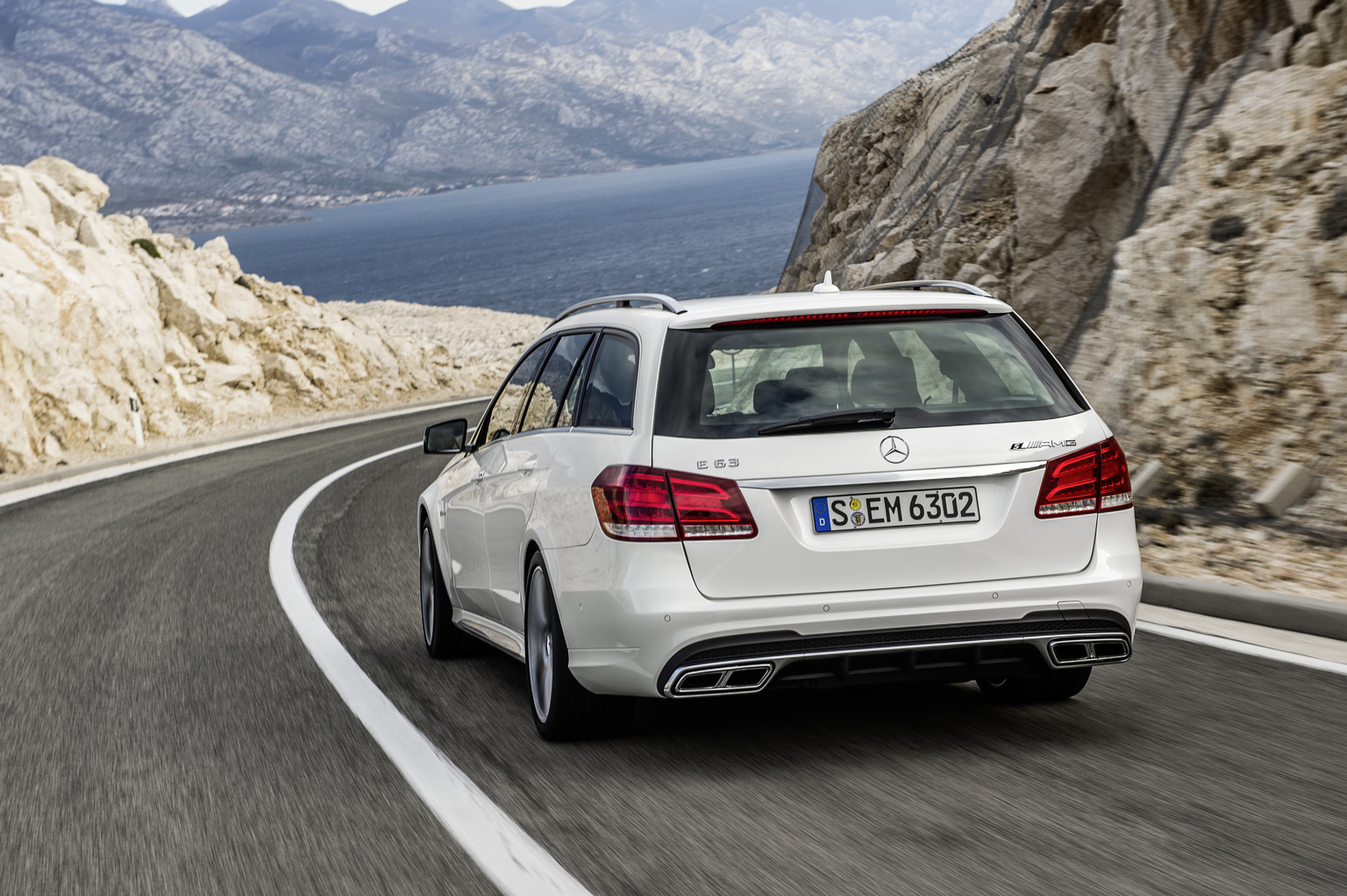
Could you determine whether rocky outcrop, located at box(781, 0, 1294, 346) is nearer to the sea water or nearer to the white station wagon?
the white station wagon

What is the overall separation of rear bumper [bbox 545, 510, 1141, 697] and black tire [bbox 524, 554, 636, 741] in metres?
0.34

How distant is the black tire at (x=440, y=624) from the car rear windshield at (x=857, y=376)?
2.69 m

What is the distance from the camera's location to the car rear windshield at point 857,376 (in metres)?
4.85

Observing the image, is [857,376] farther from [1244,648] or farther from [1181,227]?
[1181,227]

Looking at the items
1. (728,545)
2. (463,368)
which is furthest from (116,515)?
(463,368)

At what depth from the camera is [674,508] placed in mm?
4707

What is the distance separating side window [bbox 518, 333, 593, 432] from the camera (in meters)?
6.00

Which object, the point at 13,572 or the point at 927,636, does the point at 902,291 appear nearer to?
the point at 927,636

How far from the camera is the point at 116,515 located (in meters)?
14.4

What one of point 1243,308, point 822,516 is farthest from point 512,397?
point 1243,308

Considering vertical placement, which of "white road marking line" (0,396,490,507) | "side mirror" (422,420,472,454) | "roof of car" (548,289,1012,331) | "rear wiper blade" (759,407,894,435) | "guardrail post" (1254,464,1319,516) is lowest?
"white road marking line" (0,396,490,507)

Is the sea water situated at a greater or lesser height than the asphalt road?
lesser

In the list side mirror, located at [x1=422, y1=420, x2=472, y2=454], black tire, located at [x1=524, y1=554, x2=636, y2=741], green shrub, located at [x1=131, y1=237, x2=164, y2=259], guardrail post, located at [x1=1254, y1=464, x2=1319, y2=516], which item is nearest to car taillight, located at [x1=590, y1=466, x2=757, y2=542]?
black tire, located at [x1=524, y1=554, x2=636, y2=741]

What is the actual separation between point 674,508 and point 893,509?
71cm
